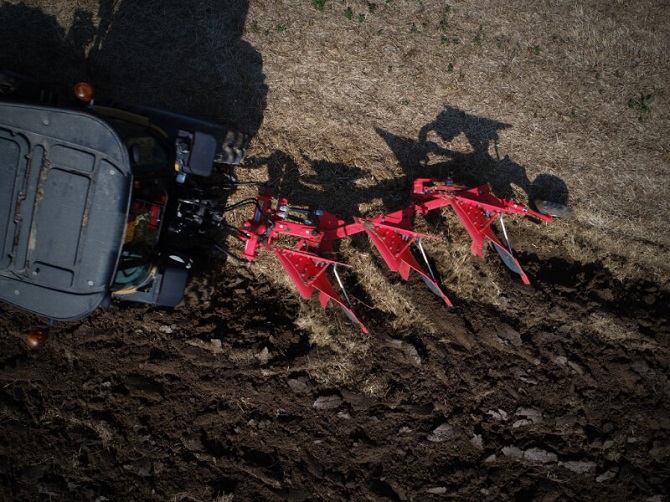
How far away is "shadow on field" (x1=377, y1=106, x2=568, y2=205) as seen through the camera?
6.62m

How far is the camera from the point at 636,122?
268 inches

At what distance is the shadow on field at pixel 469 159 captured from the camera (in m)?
6.62

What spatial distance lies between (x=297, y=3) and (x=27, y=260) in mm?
4951

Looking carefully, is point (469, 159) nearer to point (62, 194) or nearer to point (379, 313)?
point (379, 313)

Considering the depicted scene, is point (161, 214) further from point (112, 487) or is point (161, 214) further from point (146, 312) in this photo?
point (112, 487)

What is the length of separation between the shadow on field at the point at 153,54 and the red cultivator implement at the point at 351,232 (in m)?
1.90

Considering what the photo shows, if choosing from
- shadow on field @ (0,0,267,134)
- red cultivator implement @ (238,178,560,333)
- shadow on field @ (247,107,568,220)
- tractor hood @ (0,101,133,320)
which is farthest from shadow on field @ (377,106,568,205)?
tractor hood @ (0,101,133,320)

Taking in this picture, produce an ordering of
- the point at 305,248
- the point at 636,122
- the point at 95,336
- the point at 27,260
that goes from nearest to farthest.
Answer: the point at 27,260
the point at 305,248
the point at 95,336
the point at 636,122

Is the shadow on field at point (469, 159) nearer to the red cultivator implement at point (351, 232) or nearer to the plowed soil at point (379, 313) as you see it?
the plowed soil at point (379, 313)

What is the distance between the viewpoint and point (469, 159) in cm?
668

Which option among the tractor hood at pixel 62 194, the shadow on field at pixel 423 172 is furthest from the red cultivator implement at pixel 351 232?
the tractor hood at pixel 62 194

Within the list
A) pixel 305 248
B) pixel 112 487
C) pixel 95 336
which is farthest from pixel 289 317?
pixel 112 487

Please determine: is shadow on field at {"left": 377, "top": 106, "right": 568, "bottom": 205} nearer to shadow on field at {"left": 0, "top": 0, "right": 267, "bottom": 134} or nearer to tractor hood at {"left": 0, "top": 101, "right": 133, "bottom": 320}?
shadow on field at {"left": 0, "top": 0, "right": 267, "bottom": 134}

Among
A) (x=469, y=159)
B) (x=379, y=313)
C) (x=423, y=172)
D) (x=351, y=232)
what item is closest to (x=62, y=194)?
(x=351, y=232)
